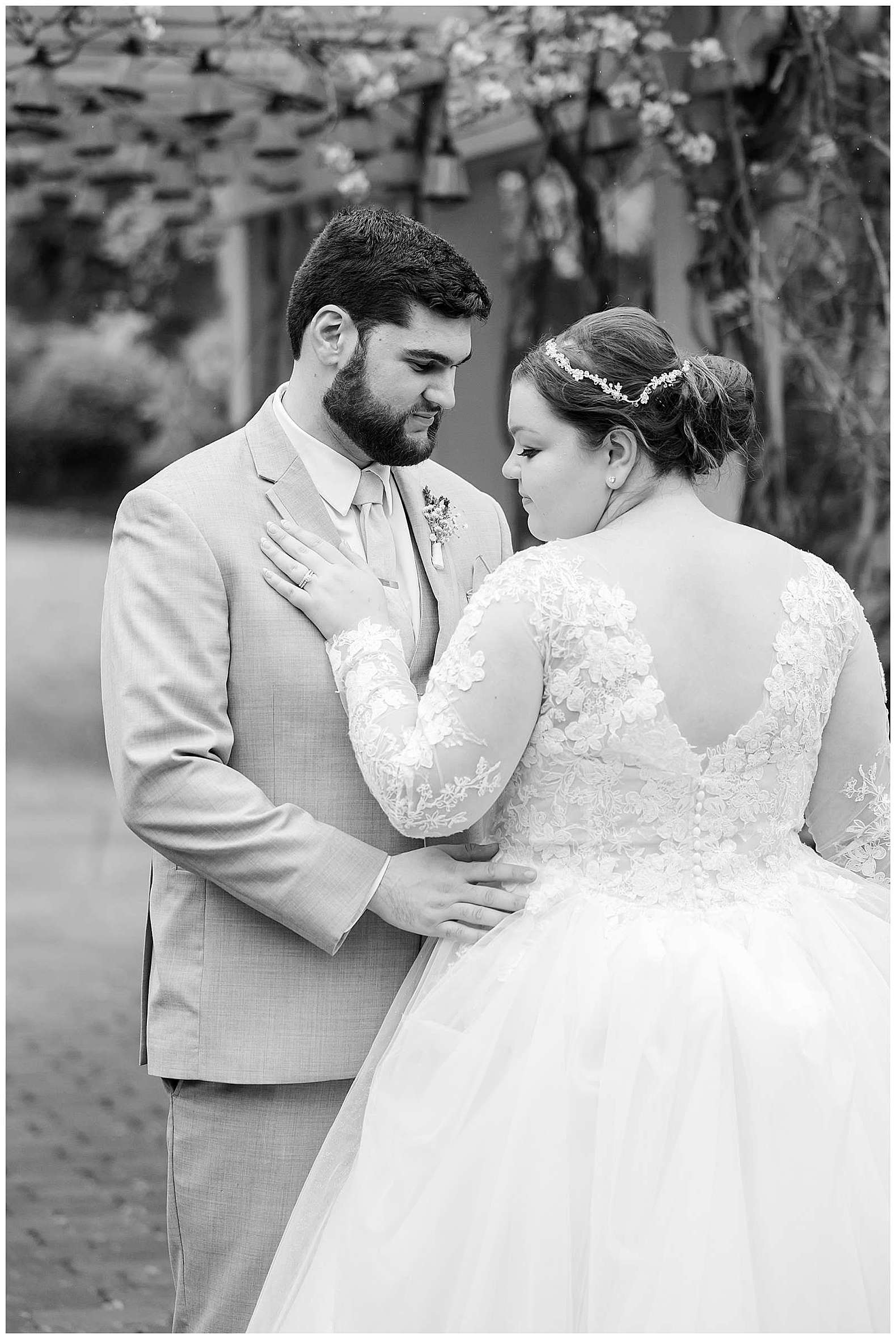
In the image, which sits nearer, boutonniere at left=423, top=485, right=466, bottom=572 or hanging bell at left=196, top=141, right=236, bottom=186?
boutonniere at left=423, top=485, right=466, bottom=572

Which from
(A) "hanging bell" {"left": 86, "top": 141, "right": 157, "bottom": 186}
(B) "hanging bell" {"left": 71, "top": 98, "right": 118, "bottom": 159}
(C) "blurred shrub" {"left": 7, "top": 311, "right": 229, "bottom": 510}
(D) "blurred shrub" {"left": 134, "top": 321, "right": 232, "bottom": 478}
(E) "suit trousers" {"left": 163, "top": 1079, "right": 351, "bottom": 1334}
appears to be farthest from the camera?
(C) "blurred shrub" {"left": 7, "top": 311, "right": 229, "bottom": 510}

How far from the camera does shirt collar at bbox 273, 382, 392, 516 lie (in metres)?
2.60

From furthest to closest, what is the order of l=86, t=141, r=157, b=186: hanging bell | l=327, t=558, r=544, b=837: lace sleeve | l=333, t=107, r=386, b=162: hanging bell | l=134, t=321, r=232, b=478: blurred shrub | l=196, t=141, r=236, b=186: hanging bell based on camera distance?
l=134, t=321, r=232, b=478: blurred shrub
l=86, t=141, r=157, b=186: hanging bell
l=196, t=141, r=236, b=186: hanging bell
l=333, t=107, r=386, b=162: hanging bell
l=327, t=558, r=544, b=837: lace sleeve

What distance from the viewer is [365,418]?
8.36ft

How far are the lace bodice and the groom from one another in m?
0.14

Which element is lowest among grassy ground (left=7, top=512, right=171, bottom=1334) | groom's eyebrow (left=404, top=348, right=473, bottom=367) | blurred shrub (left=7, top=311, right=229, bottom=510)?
grassy ground (left=7, top=512, right=171, bottom=1334)

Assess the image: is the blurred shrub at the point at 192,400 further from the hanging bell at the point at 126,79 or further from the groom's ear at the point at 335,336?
the groom's ear at the point at 335,336

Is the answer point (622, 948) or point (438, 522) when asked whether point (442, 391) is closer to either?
point (438, 522)

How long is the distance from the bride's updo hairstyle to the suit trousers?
1.15 m

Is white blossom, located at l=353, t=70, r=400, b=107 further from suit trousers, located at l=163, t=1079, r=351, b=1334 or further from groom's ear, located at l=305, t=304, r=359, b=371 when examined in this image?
suit trousers, located at l=163, t=1079, r=351, b=1334

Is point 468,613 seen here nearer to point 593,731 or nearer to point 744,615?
point 593,731

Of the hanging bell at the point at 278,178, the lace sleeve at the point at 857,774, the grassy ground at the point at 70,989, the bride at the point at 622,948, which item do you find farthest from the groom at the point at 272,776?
the hanging bell at the point at 278,178

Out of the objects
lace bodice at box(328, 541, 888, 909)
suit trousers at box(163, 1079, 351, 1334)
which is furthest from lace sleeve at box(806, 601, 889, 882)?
suit trousers at box(163, 1079, 351, 1334)

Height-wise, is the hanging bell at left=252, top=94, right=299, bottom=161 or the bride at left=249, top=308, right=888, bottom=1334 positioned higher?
the hanging bell at left=252, top=94, right=299, bottom=161
